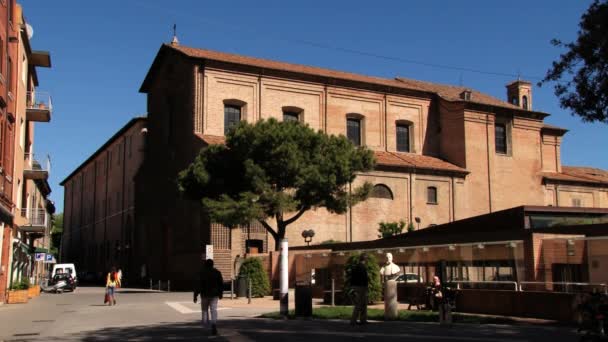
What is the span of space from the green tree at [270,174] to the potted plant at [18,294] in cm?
929

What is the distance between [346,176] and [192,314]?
1704cm

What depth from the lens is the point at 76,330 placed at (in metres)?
16.6

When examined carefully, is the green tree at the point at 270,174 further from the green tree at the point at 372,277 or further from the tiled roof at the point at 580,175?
the tiled roof at the point at 580,175

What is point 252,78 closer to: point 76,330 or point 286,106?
point 286,106

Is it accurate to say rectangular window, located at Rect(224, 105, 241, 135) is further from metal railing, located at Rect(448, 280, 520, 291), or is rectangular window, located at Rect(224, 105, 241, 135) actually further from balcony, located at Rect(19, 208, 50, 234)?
metal railing, located at Rect(448, 280, 520, 291)

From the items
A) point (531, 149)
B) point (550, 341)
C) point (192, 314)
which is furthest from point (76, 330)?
point (531, 149)

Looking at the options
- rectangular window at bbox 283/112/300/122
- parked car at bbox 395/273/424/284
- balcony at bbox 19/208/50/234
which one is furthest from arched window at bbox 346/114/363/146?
parked car at bbox 395/273/424/284

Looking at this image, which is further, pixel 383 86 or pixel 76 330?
pixel 383 86

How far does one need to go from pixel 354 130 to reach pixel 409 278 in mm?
27049

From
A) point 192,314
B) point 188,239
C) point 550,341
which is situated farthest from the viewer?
point 188,239

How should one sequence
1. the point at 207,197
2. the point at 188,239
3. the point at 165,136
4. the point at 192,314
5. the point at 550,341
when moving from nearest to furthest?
the point at 550,341, the point at 192,314, the point at 207,197, the point at 188,239, the point at 165,136

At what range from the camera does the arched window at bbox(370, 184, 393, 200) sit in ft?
160

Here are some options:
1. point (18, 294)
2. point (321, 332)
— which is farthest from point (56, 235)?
point (321, 332)

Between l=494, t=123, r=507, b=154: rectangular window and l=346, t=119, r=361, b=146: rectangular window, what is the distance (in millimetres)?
11710
